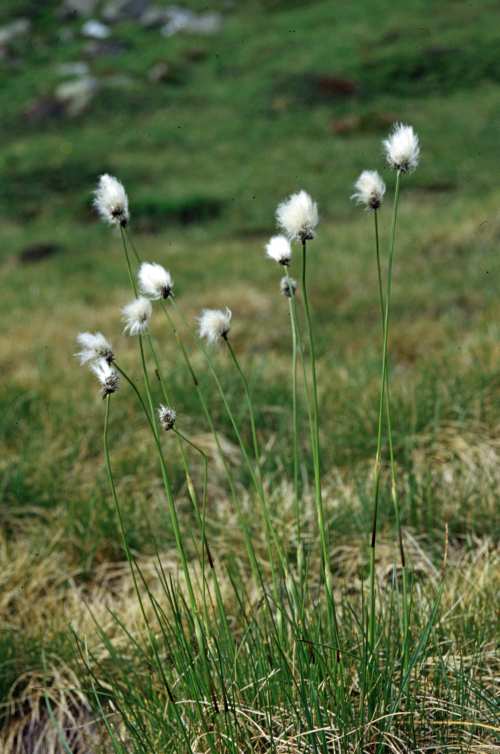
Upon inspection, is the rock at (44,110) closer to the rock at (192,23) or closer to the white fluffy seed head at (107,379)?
the rock at (192,23)

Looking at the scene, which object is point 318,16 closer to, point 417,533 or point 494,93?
point 494,93

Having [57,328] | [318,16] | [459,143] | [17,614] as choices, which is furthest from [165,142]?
[17,614]

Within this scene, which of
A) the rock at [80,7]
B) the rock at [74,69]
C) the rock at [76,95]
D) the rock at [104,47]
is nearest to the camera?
the rock at [76,95]

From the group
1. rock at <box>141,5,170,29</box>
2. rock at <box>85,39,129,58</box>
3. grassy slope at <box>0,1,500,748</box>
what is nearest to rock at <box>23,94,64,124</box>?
grassy slope at <box>0,1,500,748</box>

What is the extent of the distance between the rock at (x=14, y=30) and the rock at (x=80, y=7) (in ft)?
7.87

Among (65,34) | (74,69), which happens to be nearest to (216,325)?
(74,69)

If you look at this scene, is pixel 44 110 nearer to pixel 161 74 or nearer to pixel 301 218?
pixel 161 74

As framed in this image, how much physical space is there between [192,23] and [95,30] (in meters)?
4.97

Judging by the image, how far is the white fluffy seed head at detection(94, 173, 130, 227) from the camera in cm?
177

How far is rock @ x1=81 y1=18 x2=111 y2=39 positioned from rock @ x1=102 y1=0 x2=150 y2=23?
2.74 ft

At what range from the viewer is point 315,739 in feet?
5.74

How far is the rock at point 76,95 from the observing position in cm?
2744

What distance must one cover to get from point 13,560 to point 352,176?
57.0ft

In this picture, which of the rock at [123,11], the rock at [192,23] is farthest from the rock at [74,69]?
the rock at [123,11]
